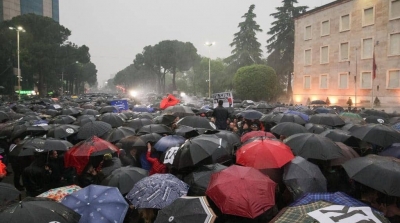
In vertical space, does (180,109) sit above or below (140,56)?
below

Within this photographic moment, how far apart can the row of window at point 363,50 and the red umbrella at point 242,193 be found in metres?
35.6

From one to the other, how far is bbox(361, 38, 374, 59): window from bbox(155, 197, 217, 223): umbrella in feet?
126

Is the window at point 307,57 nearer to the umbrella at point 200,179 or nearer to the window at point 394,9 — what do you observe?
the window at point 394,9

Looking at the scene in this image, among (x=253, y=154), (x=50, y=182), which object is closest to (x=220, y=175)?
(x=253, y=154)

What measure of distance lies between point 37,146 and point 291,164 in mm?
5284

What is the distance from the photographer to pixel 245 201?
14.1ft

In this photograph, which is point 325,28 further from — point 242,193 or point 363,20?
point 242,193

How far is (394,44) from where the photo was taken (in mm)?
33938

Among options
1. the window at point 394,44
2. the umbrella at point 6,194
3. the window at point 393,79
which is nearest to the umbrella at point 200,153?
the umbrella at point 6,194

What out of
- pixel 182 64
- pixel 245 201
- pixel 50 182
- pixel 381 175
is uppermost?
pixel 182 64

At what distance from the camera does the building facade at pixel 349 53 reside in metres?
34.2

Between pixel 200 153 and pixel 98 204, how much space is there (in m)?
2.15

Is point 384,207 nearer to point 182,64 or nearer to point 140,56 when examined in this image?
point 182,64

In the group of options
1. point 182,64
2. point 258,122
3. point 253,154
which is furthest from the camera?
point 182,64
